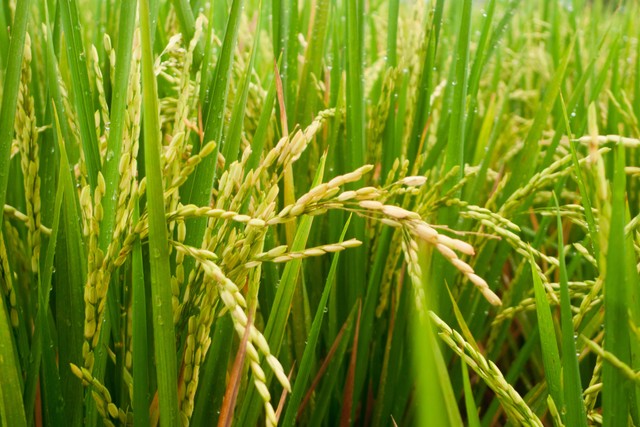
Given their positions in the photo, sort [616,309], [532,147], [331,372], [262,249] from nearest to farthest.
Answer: [616,309] → [262,249] → [331,372] → [532,147]

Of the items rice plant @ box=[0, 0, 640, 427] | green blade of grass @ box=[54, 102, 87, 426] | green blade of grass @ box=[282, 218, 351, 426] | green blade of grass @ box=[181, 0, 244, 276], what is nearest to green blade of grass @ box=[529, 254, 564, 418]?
rice plant @ box=[0, 0, 640, 427]

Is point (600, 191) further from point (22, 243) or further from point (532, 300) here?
point (22, 243)

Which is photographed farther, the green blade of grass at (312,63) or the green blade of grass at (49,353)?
the green blade of grass at (312,63)

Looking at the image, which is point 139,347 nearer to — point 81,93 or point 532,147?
point 81,93

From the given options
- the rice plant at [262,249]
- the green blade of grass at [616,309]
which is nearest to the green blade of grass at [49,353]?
the rice plant at [262,249]

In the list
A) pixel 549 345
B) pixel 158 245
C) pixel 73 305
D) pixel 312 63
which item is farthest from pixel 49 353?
pixel 312 63

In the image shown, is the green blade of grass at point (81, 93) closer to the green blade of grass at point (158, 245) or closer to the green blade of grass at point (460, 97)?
the green blade of grass at point (158, 245)

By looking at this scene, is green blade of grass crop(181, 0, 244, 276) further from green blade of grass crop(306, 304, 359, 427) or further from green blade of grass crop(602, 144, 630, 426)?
green blade of grass crop(602, 144, 630, 426)
